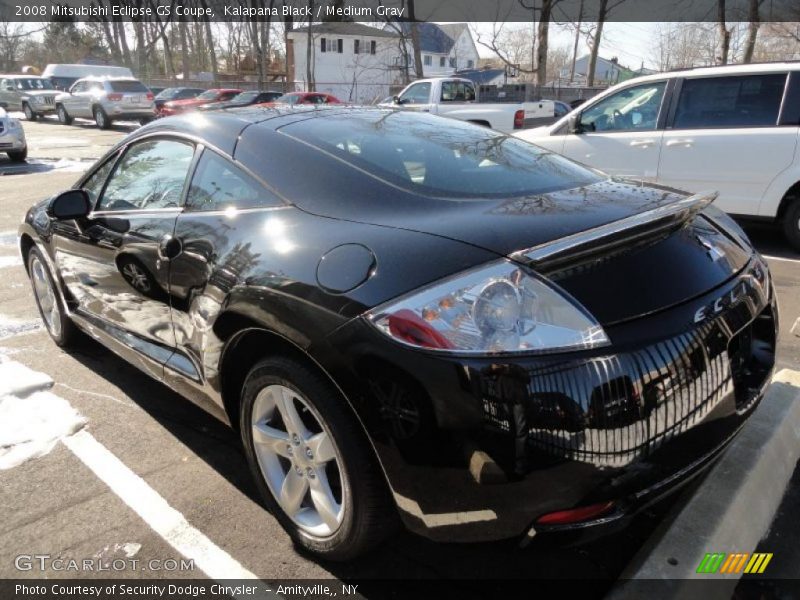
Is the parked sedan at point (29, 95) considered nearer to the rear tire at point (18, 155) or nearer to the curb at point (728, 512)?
the rear tire at point (18, 155)

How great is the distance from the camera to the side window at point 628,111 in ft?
22.2

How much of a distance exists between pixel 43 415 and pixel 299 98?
711 inches

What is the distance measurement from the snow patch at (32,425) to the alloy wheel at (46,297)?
0.73m

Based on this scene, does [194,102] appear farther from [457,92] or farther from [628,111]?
[628,111]

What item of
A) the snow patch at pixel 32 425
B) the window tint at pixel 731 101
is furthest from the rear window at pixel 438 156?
the window tint at pixel 731 101

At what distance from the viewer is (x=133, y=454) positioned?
300 centimetres

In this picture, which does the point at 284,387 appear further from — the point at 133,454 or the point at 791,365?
the point at 791,365

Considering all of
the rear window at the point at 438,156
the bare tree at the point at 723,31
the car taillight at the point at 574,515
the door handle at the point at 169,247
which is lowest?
the car taillight at the point at 574,515

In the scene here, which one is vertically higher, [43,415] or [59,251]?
[59,251]

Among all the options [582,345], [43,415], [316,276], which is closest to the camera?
[582,345]

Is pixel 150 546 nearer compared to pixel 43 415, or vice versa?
pixel 150 546

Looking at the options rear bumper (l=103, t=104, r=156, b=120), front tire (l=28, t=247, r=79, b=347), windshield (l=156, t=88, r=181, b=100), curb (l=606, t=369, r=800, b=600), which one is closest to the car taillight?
curb (l=606, t=369, r=800, b=600)

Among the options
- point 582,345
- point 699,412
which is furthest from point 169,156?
point 699,412

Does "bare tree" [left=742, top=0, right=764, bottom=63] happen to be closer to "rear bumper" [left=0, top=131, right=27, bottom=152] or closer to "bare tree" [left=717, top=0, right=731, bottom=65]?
"bare tree" [left=717, top=0, right=731, bottom=65]
